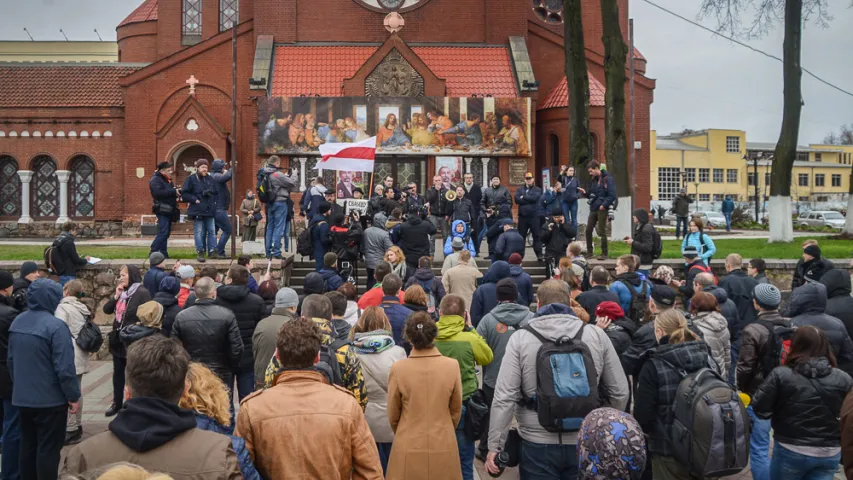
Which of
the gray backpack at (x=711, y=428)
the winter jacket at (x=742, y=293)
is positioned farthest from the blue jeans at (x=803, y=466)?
the winter jacket at (x=742, y=293)

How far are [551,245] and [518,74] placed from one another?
675 inches

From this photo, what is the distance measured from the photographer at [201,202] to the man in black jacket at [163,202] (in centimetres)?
25

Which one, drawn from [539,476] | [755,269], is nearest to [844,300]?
[755,269]

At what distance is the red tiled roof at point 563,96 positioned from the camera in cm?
3105

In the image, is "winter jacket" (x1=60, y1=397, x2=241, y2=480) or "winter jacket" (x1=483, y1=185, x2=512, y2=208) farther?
"winter jacket" (x1=483, y1=185, x2=512, y2=208)

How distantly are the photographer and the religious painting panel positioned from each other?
47.1 ft

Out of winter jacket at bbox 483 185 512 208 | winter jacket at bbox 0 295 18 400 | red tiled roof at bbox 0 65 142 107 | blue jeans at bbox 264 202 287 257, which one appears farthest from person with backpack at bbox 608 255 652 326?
red tiled roof at bbox 0 65 142 107

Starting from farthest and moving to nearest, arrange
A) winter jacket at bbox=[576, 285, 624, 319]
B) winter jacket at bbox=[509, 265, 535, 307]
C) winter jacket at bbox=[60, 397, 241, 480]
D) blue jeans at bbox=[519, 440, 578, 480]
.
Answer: winter jacket at bbox=[509, 265, 535, 307] < winter jacket at bbox=[576, 285, 624, 319] < blue jeans at bbox=[519, 440, 578, 480] < winter jacket at bbox=[60, 397, 241, 480]

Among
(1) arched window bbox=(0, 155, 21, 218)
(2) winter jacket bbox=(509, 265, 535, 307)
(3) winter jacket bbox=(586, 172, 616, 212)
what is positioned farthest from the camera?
(1) arched window bbox=(0, 155, 21, 218)

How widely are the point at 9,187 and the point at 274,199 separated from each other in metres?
23.0

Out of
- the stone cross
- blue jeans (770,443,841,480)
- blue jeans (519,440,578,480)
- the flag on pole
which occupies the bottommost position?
blue jeans (770,443,841,480)

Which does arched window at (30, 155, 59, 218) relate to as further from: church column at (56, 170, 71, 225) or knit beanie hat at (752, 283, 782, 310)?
knit beanie hat at (752, 283, 782, 310)

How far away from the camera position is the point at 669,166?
285 ft

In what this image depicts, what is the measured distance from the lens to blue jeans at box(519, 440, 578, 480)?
498 cm
